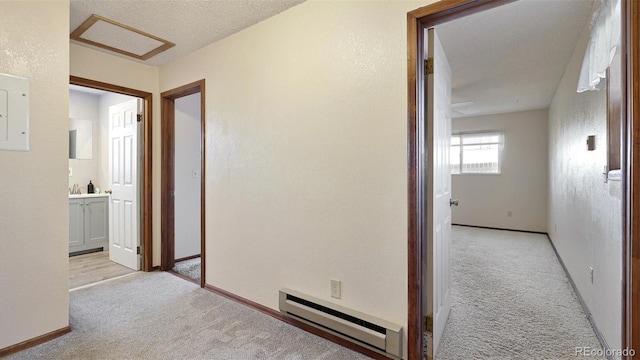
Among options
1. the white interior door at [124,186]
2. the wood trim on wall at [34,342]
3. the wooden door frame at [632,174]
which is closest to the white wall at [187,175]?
the white interior door at [124,186]

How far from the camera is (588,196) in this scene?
2340mm

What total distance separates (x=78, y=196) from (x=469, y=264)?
5.14 m

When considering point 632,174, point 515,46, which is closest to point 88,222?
point 632,174

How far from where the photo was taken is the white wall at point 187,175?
3.67m

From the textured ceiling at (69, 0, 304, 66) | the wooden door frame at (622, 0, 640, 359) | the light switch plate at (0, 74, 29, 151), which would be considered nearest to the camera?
the wooden door frame at (622, 0, 640, 359)

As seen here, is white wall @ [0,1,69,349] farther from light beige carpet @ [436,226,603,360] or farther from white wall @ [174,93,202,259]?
light beige carpet @ [436,226,603,360]

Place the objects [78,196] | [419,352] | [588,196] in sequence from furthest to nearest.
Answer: [78,196] < [588,196] < [419,352]

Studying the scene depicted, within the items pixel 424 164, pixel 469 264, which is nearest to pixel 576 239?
pixel 469 264

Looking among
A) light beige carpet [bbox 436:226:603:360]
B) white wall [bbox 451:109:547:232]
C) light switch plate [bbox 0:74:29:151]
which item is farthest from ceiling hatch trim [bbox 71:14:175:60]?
white wall [bbox 451:109:547:232]

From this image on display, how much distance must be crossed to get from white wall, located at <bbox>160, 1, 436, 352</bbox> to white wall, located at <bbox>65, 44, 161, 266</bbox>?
0.92 metres

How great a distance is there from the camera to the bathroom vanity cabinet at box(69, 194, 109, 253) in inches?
162

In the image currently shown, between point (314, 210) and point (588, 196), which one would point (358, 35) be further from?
point (588, 196)

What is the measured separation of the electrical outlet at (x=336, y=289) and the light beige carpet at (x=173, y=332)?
0.29 metres

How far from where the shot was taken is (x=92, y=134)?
15.8 feet
